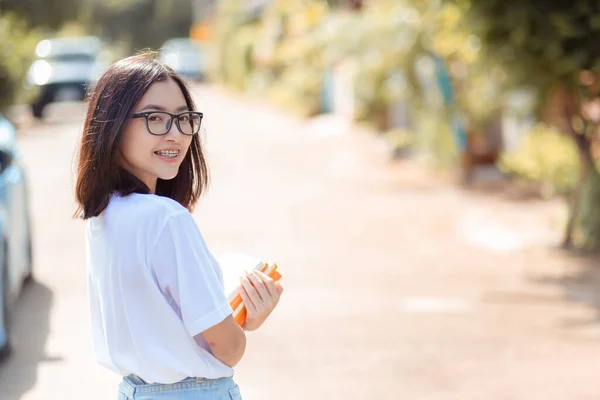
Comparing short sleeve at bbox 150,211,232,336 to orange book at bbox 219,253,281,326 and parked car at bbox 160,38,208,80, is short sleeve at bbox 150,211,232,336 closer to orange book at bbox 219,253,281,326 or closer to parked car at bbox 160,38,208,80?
orange book at bbox 219,253,281,326

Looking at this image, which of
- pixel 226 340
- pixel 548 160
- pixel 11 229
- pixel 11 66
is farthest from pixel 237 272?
pixel 11 66

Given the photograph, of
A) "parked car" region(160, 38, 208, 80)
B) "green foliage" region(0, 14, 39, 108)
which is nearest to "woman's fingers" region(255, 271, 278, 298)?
"green foliage" region(0, 14, 39, 108)

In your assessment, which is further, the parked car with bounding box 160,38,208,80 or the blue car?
the parked car with bounding box 160,38,208,80

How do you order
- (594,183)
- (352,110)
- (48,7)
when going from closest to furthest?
(594,183), (352,110), (48,7)

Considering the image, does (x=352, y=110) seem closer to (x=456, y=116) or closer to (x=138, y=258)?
(x=456, y=116)

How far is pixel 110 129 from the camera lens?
247 centimetres

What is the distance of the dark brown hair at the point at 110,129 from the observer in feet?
8.07

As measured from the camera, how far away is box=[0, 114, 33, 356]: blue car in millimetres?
5914

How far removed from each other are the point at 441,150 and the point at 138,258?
10.9m

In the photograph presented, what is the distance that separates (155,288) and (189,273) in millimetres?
96

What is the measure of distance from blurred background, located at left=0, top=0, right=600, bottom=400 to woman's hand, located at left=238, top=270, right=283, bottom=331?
700 millimetres

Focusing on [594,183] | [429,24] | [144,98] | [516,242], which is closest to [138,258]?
[144,98]

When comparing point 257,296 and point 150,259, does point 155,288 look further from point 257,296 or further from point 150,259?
point 257,296

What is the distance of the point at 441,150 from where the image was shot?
42.6ft
